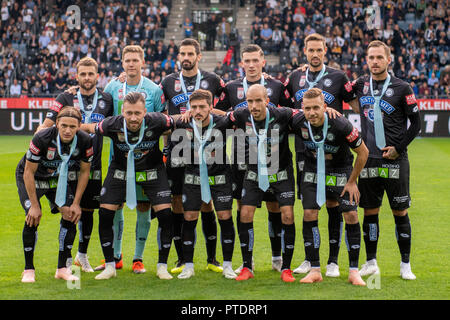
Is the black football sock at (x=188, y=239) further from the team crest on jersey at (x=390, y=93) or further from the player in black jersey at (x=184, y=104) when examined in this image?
the team crest on jersey at (x=390, y=93)

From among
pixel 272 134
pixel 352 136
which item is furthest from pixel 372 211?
pixel 272 134

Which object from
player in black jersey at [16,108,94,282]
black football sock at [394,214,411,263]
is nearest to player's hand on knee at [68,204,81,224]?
player in black jersey at [16,108,94,282]

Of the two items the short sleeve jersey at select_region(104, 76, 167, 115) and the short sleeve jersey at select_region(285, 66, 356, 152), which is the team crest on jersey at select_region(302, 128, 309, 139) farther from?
the short sleeve jersey at select_region(104, 76, 167, 115)

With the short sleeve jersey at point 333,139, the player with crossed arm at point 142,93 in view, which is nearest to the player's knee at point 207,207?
the player with crossed arm at point 142,93

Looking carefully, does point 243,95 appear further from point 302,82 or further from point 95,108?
point 95,108

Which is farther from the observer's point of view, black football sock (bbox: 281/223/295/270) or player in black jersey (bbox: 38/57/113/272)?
player in black jersey (bbox: 38/57/113/272)

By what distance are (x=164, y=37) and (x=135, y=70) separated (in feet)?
77.8

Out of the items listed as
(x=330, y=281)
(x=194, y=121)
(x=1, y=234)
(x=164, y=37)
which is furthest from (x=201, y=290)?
(x=164, y=37)

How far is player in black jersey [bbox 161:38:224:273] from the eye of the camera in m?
7.22

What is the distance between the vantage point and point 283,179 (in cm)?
672

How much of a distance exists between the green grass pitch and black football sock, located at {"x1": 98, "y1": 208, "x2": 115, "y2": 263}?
0.95ft

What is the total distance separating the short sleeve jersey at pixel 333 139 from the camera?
256 inches

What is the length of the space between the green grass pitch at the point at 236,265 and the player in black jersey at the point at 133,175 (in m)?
0.42
